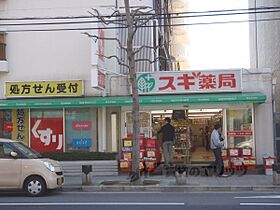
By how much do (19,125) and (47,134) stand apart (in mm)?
1332

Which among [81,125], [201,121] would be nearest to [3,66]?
[81,125]

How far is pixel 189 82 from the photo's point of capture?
782 inches

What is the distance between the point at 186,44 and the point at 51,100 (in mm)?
43662

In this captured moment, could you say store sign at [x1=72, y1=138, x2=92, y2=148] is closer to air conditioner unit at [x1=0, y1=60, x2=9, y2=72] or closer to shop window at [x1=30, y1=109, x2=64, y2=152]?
shop window at [x1=30, y1=109, x2=64, y2=152]

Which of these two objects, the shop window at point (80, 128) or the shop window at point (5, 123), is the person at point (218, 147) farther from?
the shop window at point (5, 123)

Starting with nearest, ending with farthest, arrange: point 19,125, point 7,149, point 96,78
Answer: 1. point 7,149
2. point 96,78
3. point 19,125

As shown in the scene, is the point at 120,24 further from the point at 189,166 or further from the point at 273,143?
the point at 273,143

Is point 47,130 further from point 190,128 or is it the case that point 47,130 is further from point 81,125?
point 190,128

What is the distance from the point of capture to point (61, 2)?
71.1 ft

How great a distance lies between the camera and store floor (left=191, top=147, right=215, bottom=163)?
21.0m

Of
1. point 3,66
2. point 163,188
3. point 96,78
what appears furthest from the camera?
point 3,66

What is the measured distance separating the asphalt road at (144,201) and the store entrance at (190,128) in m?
6.93

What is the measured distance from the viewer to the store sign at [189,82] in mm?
19609

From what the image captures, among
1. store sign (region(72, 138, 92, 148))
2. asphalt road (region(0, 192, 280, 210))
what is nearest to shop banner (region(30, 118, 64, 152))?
store sign (region(72, 138, 92, 148))
